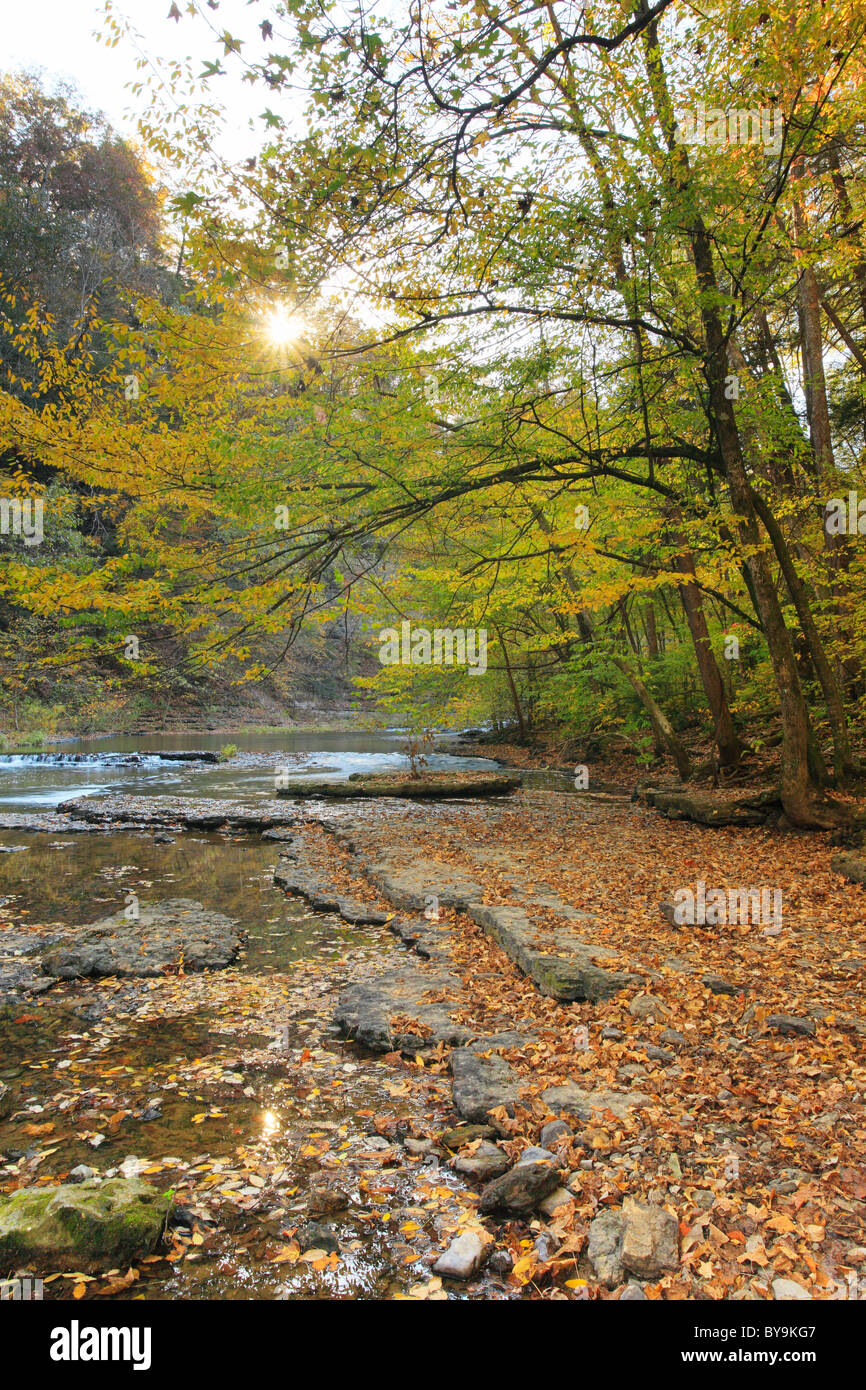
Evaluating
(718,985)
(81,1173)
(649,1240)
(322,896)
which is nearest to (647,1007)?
(718,985)

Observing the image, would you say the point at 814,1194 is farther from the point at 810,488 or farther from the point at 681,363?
the point at 810,488

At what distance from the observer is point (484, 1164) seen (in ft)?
9.34

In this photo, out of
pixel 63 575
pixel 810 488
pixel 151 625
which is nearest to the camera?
pixel 63 575

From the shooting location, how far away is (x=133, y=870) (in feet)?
28.0

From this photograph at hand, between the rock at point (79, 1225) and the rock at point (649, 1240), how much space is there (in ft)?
5.42

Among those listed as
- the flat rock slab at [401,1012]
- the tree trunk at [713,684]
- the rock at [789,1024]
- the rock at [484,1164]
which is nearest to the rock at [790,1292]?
the rock at [484,1164]

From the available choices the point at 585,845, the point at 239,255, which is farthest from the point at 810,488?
the point at 239,255

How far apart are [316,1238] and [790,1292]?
1.58 metres

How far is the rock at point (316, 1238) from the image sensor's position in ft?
8.06

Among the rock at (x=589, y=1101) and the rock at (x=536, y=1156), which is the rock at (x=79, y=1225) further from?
the rock at (x=589, y=1101)

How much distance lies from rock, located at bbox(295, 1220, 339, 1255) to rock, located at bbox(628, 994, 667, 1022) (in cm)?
213

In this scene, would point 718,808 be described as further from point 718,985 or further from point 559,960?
point 559,960

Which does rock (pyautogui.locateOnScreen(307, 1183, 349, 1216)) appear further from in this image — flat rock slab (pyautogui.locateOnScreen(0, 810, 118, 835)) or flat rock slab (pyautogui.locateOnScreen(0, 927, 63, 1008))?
flat rock slab (pyautogui.locateOnScreen(0, 810, 118, 835))
